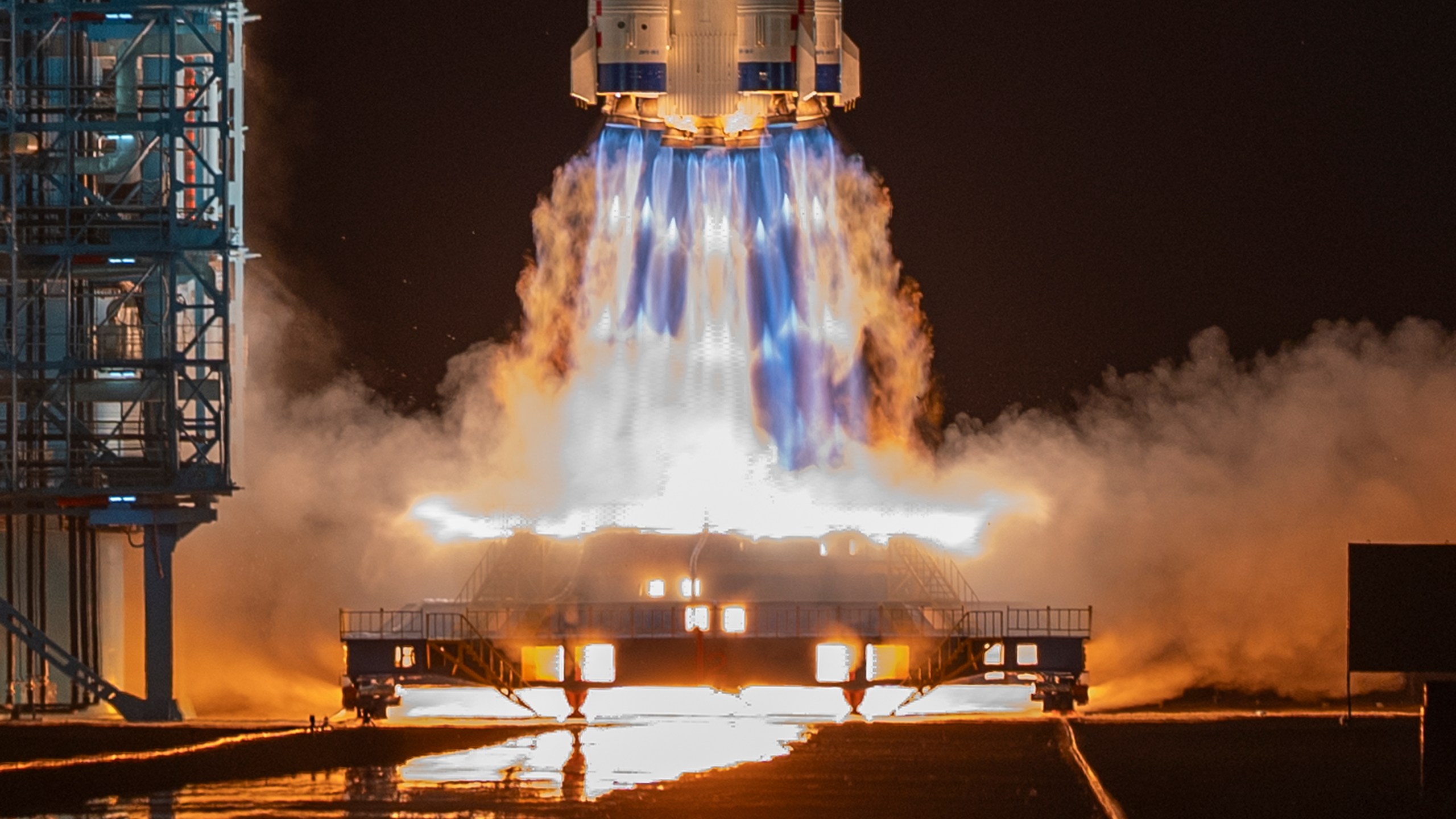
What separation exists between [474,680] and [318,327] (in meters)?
17.1

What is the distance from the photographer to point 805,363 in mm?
50719

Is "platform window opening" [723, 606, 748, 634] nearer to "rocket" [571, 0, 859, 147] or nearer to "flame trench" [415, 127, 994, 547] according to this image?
"flame trench" [415, 127, 994, 547]

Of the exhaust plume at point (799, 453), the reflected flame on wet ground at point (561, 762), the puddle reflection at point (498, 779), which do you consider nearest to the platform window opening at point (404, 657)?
the reflected flame on wet ground at point (561, 762)

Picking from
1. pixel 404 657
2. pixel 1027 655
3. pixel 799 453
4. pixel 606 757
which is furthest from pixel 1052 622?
pixel 606 757

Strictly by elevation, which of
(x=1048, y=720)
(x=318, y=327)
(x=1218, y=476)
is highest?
(x=318, y=327)

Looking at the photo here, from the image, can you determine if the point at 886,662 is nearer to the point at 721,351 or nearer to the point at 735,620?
the point at 735,620

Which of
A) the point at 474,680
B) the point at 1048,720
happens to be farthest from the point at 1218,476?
the point at 474,680

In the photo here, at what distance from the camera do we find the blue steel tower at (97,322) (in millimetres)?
38062

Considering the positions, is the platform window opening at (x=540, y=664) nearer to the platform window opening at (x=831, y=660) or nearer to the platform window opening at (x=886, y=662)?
the platform window opening at (x=831, y=660)

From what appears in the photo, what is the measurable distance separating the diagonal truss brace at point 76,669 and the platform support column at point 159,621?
0.24 meters

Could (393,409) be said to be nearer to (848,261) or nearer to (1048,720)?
(848,261)

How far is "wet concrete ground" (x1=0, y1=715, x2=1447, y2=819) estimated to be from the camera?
25781 mm

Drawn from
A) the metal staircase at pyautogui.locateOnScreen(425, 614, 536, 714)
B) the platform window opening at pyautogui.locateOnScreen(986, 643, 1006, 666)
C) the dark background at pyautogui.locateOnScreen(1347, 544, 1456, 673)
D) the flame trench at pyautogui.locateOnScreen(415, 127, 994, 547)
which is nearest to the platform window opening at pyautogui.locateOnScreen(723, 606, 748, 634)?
the metal staircase at pyautogui.locateOnScreen(425, 614, 536, 714)

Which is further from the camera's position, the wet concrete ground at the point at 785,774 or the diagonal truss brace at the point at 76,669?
the diagonal truss brace at the point at 76,669
